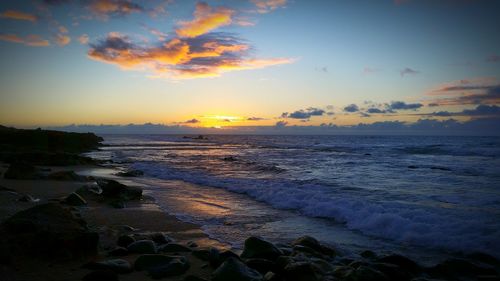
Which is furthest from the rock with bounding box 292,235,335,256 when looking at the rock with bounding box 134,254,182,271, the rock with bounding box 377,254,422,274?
the rock with bounding box 134,254,182,271

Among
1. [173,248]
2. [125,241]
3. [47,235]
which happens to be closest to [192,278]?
[173,248]

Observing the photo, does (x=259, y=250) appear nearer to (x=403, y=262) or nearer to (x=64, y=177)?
(x=403, y=262)

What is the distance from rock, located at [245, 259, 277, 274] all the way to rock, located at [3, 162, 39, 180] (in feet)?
46.1

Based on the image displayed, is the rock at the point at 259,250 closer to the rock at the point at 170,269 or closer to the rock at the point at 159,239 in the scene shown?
the rock at the point at 170,269

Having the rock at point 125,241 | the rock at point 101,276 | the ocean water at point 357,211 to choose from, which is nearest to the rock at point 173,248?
the rock at point 125,241

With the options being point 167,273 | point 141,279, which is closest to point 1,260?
point 141,279

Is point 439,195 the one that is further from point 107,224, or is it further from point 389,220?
point 107,224

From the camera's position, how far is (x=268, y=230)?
8.20 meters

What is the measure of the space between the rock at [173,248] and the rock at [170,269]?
2.93 ft

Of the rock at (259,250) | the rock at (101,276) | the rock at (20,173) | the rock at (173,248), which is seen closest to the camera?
the rock at (101,276)

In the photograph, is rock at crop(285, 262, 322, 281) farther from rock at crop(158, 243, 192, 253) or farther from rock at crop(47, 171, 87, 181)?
rock at crop(47, 171, 87, 181)

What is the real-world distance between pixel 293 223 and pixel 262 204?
2.79 meters

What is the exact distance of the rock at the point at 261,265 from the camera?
5.18 m

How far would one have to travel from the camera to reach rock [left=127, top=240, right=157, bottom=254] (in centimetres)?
596
